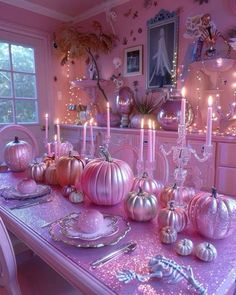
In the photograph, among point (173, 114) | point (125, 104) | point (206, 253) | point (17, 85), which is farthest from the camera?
point (17, 85)

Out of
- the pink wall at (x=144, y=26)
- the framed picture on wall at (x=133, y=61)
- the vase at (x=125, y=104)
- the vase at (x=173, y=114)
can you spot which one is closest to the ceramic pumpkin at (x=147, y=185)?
the vase at (x=173, y=114)

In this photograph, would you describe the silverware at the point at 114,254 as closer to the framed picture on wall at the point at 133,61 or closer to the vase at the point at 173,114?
the vase at the point at 173,114

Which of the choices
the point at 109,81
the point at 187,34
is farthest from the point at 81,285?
the point at 109,81

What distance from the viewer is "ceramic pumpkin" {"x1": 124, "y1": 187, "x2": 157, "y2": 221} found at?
29.8 inches

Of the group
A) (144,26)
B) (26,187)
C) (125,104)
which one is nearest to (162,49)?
(144,26)

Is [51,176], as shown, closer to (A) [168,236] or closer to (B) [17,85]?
(A) [168,236]

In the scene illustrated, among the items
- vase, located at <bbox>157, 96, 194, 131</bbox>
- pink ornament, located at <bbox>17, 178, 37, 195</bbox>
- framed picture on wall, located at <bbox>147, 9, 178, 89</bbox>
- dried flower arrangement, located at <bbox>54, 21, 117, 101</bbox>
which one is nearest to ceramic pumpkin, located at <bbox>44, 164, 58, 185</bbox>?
pink ornament, located at <bbox>17, 178, 37, 195</bbox>

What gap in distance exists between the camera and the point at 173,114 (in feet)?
6.93

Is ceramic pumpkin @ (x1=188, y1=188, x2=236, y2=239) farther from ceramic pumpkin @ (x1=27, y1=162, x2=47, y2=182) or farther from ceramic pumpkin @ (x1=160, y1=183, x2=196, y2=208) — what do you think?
ceramic pumpkin @ (x1=27, y1=162, x2=47, y2=182)

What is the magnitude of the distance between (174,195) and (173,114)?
1.38 m

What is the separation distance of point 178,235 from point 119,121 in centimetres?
215

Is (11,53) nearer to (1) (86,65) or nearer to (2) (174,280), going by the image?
→ (1) (86,65)

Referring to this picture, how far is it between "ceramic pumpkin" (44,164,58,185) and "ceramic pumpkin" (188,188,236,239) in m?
0.71

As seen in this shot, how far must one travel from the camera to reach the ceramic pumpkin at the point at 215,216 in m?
0.64
